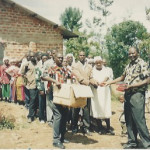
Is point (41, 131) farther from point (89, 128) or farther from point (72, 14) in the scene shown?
point (72, 14)

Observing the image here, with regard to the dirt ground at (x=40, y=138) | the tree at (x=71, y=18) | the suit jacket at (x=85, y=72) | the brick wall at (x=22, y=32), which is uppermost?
the tree at (x=71, y=18)

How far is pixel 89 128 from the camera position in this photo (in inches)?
297

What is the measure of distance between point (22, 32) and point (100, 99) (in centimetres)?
539

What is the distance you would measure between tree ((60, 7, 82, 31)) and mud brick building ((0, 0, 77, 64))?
30611 millimetres

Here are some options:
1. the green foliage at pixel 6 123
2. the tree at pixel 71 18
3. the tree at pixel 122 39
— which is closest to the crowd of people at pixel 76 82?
the green foliage at pixel 6 123

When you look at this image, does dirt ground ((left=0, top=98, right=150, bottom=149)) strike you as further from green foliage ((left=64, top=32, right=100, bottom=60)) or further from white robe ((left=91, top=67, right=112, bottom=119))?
green foliage ((left=64, top=32, right=100, bottom=60))

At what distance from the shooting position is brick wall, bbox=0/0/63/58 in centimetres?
1102

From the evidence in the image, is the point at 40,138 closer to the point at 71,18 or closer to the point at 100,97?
the point at 100,97

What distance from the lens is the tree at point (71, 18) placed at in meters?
42.1

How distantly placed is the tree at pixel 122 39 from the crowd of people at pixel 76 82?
70.5ft

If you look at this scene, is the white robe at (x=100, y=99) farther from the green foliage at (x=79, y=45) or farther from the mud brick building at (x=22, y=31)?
the green foliage at (x=79, y=45)

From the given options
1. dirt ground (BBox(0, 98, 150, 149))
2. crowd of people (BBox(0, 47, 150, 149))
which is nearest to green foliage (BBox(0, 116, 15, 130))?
dirt ground (BBox(0, 98, 150, 149))

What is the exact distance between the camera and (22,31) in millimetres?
11234

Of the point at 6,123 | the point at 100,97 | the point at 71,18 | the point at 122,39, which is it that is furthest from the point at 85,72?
the point at 71,18
